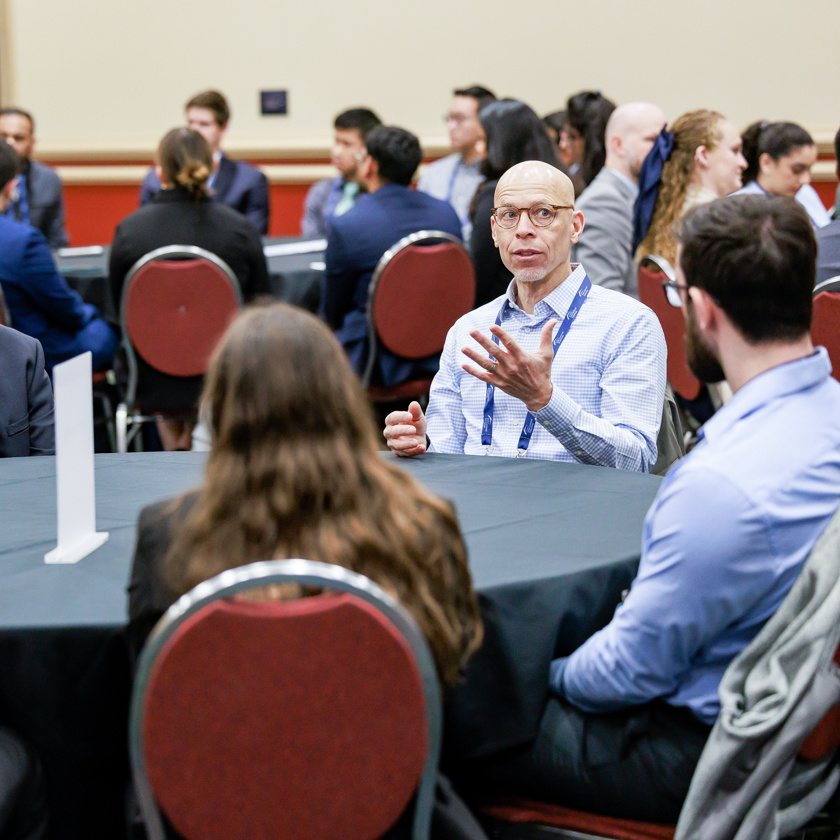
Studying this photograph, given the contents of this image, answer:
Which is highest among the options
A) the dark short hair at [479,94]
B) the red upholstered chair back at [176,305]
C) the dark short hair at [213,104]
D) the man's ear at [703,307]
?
the dark short hair at [479,94]

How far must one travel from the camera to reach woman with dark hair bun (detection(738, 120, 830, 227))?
14.9 feet

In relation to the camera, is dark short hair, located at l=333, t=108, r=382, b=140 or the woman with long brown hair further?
dark short hair, located at l=333, t=108, r=382, b=140

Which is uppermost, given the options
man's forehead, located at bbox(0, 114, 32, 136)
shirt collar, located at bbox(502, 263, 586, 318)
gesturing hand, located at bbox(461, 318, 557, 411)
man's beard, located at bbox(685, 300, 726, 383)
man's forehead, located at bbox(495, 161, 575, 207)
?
man's forehead, located at bbox(0, 114, 32, 136)

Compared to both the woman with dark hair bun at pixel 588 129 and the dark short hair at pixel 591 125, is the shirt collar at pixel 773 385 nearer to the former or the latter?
the woman with dark hair bun at pixel 588 129

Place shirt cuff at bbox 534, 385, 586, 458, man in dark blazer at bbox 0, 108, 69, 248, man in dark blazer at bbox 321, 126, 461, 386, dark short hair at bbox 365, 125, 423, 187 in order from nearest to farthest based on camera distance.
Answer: shirt cuff at bbox 534, 385, 586, 458, man in dark blazer at bbox 321, 126, 461, 386, dark short hair at bbox 365, 125, 423, 187, man in dark blazer at bbox 0, 108, 69, 248

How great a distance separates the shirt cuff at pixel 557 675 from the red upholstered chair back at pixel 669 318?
6.18ft

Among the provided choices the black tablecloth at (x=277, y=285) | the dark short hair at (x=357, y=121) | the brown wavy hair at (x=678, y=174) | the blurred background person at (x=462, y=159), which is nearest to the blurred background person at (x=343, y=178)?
the dark short hair at (x=357, y=121)

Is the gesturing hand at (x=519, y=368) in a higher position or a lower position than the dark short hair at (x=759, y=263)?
lower

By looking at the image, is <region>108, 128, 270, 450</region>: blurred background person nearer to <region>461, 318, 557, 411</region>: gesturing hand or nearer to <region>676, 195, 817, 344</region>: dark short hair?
<region>461, 318, 557, 411</region>: gesturing hand

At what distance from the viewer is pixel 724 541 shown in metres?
1.35

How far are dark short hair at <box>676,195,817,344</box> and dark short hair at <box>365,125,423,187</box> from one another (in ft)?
9.22

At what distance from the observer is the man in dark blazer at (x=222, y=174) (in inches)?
242

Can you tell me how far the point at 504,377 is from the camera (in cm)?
200

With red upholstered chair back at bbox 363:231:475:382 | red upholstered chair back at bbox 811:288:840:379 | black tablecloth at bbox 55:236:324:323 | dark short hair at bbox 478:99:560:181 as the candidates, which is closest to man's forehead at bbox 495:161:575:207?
red upholstered chair back at bbox 811:288:840:379
